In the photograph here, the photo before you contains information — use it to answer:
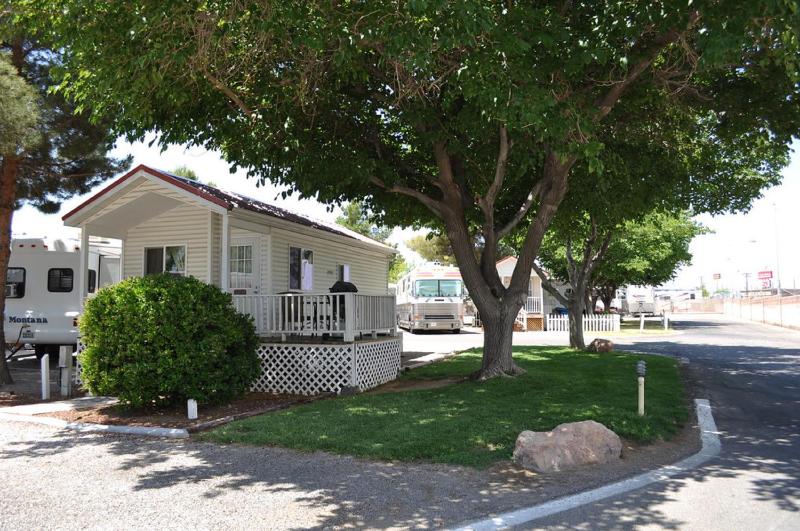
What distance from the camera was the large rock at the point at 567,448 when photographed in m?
6.16

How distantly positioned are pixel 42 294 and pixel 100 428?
360 inches

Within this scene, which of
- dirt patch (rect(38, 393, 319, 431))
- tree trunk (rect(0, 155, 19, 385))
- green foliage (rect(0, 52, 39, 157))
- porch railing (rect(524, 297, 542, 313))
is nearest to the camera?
dirt patch (rect(38, 393, 319, 431))

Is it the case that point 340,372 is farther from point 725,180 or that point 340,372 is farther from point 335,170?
point 725,180

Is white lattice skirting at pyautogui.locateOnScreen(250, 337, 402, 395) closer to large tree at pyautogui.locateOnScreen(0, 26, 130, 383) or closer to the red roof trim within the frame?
the red roof trim

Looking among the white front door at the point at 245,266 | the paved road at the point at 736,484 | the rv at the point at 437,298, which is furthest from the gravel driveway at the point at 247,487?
the rv at the point at 437,298

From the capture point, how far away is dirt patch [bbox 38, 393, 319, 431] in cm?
852

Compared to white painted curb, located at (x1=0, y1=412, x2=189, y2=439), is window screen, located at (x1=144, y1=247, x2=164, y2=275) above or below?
above

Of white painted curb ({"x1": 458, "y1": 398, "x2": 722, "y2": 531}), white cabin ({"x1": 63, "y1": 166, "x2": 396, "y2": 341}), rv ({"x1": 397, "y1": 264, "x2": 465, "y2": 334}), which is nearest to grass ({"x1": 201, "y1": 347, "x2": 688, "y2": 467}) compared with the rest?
white painted curb ({"x1": 458, "y1": 398, "x2": 722, "y2": 531})

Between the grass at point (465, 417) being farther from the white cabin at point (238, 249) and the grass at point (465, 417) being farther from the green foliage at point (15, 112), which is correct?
the green foliage at point (15, 112)

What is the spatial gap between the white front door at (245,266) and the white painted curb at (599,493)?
977 cm

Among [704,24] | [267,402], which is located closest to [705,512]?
[704,24]

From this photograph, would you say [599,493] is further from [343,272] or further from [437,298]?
[437,298]

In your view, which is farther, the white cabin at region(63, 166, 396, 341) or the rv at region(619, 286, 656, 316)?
the rv at region(619, 286, 656, 316)

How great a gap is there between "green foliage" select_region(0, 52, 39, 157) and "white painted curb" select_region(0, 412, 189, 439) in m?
4.73
